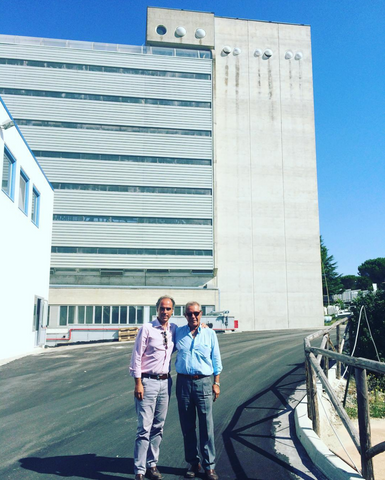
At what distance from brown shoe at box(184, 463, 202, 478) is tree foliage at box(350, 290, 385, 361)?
33.7 ft

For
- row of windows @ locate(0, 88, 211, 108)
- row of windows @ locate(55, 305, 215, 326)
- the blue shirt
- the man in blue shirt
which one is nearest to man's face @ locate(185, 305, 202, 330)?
the man in blue shirt

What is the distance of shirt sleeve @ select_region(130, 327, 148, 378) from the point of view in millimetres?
4648

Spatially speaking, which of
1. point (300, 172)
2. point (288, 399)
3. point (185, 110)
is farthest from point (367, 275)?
point (288, 399)

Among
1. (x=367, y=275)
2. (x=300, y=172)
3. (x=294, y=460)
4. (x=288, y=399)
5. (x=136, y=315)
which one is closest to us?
(x=294, y=460)

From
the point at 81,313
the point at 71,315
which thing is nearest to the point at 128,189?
the point at 81,313

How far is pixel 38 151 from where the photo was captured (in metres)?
39.8

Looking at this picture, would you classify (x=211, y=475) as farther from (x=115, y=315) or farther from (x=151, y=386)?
(x=115, y=315)

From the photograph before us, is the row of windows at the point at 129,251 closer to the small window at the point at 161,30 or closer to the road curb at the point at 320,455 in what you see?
the small window at the point at 161,30

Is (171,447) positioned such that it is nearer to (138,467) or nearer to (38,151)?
(138,467)

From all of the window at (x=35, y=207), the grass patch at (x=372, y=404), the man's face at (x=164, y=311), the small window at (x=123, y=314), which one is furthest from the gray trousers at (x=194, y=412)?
the small window at (x=123, y=314)

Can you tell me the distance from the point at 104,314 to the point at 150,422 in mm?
34215

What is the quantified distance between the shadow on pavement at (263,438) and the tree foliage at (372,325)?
5804mm

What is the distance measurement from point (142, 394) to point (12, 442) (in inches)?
105

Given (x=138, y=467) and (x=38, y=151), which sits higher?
(x=38, y=151)
